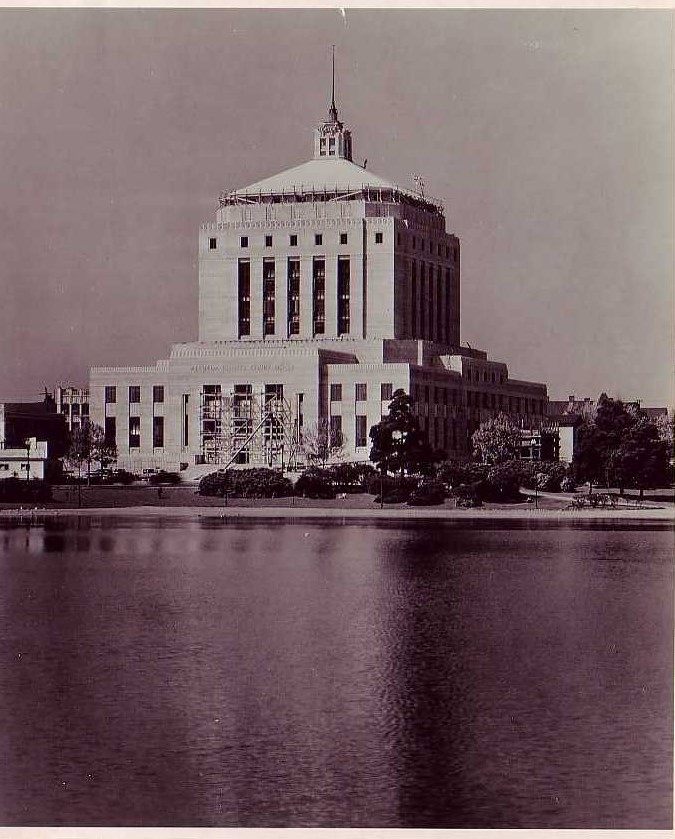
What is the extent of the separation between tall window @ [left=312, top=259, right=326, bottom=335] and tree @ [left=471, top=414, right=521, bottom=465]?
2026 cm

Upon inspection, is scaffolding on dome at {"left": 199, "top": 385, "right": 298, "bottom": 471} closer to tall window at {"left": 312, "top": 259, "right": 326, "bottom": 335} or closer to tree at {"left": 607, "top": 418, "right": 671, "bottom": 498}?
tall window at {"left": 312, "top": 259, "right": 326, "bottom": 335}

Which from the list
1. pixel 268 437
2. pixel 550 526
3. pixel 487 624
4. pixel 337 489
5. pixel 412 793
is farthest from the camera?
pixel 268 437

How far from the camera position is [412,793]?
2705 cm

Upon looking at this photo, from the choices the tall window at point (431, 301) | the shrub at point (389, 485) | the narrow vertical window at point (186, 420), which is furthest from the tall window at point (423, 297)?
the shrub at point (389, 485)

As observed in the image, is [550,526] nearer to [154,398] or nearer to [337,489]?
[337,489]

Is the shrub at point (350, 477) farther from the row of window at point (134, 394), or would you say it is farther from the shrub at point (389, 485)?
the row of window at point (134, 394)

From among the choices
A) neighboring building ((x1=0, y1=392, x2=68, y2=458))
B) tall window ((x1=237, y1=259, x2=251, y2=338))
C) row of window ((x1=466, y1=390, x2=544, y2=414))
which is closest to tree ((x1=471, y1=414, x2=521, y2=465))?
row of window ((x1=466, y1=390, x2=544, y2=414))

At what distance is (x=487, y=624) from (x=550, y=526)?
129ft

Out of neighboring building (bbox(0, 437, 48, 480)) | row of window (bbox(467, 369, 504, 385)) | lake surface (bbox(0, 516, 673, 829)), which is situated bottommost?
lake surface (bbox(0, 516, 673, 829))

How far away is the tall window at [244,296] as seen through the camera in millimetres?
133750

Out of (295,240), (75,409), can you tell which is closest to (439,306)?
(295,240)

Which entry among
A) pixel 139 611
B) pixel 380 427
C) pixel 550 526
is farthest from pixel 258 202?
pixel 139 611

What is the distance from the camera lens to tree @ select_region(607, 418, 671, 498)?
8869 cm

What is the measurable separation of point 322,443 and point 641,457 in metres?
29.1
